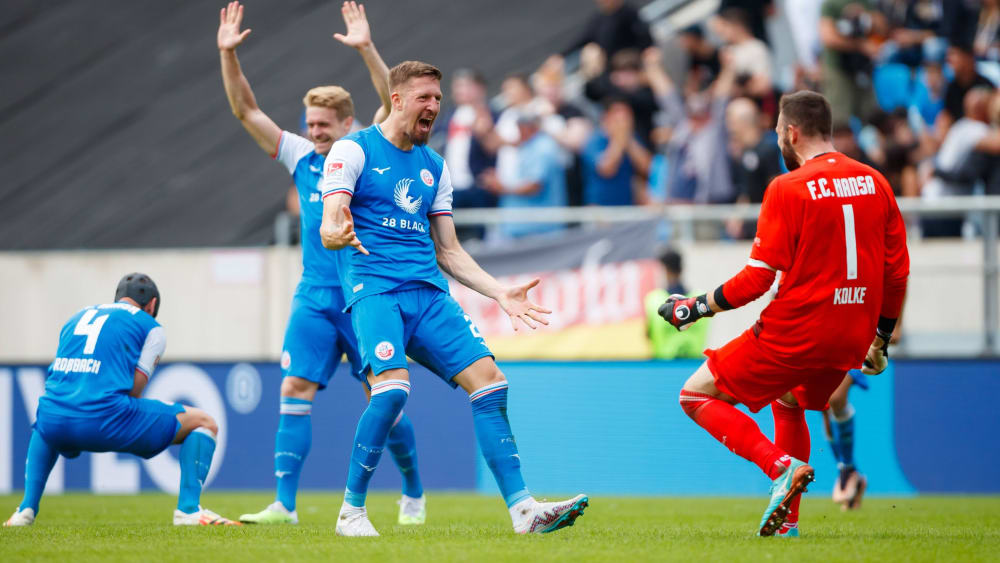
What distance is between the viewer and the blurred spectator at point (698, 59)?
1538cm

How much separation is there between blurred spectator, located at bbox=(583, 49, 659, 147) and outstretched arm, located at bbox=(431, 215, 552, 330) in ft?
26.8

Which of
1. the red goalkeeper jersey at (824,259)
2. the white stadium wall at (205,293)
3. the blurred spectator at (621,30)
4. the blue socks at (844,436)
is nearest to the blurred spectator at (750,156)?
the white stadium wall at (205,293)

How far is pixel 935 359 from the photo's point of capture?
11.7 metres

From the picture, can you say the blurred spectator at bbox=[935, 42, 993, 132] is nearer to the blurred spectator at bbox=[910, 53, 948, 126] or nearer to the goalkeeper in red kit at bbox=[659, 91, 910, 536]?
the blurred spectator at bbox=[910, 53, 948, 126]

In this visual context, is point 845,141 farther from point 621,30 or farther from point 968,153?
point 621,30

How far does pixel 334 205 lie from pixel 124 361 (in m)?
2.04

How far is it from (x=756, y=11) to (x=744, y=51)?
4.00ft

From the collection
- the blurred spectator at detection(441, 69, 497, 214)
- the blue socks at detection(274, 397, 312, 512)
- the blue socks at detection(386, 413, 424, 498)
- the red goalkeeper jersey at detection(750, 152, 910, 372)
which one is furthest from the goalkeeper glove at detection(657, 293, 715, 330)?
the blurred spectator at detection(441, 69, 497, 214)

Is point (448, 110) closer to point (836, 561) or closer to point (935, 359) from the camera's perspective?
point (935, 359)

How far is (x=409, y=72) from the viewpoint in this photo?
6.61 m

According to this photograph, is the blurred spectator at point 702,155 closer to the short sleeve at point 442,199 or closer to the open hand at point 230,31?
the open hand at point 230,31

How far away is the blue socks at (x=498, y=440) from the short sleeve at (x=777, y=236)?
57.9 inches

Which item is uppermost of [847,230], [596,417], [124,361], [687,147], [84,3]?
[84,3]

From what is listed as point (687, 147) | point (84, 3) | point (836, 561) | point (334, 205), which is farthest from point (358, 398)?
point (84, 3)
